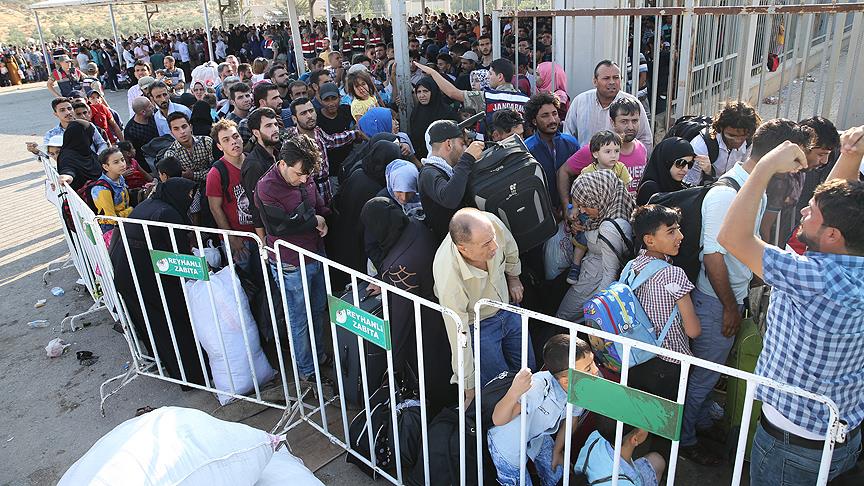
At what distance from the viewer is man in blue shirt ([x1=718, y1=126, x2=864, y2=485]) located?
1985 millimetres

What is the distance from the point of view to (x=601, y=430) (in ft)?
10.3

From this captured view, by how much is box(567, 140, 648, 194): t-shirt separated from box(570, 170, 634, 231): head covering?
57 cm

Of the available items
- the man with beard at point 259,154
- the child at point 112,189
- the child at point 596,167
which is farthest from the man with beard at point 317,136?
the child at point 596,167

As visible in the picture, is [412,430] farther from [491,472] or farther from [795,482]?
[795,482]

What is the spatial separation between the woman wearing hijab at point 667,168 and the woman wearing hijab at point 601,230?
328 millimetres

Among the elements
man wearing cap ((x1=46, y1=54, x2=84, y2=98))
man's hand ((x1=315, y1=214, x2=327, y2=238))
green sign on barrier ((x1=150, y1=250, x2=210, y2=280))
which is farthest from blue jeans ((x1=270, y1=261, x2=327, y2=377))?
man wearing cap ((x1=46, y1=54, x2=84, y2=98))

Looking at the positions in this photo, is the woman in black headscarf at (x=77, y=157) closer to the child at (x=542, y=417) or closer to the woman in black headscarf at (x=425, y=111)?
the woman in black headscarf at (x=425, y=111)

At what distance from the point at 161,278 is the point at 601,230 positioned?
9.85 feet

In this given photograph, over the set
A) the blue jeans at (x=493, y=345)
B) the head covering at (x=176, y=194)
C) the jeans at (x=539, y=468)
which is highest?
the head covering at (x=176, y=194)

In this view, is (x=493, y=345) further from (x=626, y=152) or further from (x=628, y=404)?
(x=626, y=152)

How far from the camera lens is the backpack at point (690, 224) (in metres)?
3.06

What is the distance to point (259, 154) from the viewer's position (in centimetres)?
434

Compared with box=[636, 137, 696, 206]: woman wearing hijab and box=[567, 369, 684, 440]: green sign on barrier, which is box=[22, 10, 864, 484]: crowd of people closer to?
box=[636, 137, 696, 206]: woman wearing hijab

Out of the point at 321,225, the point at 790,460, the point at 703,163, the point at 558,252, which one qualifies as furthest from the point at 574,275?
the point at 321,225
